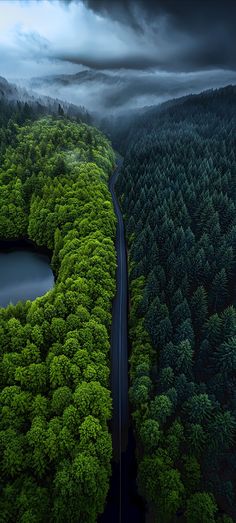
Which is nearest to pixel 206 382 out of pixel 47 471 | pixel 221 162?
pixel 47 471

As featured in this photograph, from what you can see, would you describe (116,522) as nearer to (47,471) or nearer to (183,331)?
(47,471)

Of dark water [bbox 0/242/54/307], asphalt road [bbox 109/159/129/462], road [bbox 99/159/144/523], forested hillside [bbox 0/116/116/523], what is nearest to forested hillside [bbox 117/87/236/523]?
road [bbox 99/159/144/523]

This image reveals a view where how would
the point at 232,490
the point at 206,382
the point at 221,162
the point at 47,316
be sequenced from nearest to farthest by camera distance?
the point at 232,490
the point at 206,382
the point at 47,316
the point at 221,162

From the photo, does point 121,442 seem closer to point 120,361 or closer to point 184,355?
point 120,361

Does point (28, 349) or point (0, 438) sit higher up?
point (28, 349)

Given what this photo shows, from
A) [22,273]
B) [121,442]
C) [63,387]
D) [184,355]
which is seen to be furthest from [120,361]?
[22,273]

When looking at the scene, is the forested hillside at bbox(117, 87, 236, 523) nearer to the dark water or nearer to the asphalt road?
the asphalt road

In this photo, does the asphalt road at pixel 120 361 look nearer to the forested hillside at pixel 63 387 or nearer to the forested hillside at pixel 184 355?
the forested hillside at pixel 184 355
